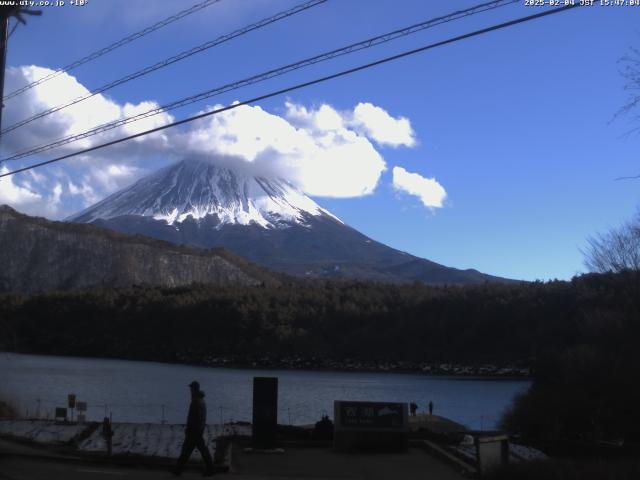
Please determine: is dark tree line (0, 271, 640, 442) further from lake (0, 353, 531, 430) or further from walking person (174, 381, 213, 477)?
walking person (174, 381, 213, 477)

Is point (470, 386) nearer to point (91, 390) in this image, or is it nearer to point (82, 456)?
point (91, 390)

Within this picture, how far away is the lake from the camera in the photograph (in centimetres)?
4725

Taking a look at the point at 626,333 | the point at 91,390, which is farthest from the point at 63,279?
the point at 626,333

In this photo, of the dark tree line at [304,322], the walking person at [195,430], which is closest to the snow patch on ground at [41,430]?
the walking person at [195,430]

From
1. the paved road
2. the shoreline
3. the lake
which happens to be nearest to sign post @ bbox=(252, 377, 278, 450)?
the paved road

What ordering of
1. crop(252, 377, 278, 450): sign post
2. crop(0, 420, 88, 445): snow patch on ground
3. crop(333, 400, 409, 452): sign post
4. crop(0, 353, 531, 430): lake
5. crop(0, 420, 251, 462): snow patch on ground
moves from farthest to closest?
crop(0, 353, 531, 430): lake
crop(0, 420, 88, 445): snow patch on ground
crop(333, 400, 409, 452): sign post
crop(0, 420, 251, 462): snow patch on ground
crop(252, 377, 278, 450): sign post

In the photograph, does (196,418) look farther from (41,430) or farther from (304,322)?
(304,322)

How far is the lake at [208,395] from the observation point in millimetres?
47250

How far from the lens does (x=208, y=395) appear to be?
66062mm

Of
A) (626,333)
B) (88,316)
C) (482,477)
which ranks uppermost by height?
(88,316)

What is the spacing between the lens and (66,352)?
146125mm

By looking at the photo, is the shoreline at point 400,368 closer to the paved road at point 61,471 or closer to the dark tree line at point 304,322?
the dark tree line at point 304,322

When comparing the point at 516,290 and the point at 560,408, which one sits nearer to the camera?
the point at 560,408

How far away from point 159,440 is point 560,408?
66.3 feet
